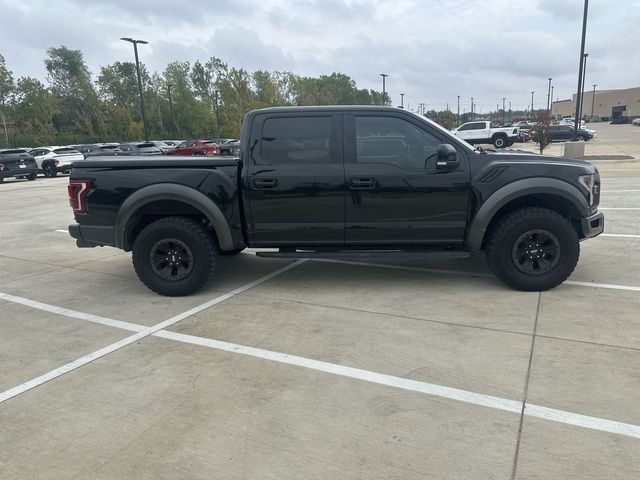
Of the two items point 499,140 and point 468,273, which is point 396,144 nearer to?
point 468,273

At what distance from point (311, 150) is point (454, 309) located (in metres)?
2.10

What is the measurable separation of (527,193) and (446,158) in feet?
2.87

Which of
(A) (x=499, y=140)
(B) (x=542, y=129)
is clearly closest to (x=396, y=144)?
(B) (x=542, y=129)

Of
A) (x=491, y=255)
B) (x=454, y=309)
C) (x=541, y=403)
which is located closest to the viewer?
(x=541, y=403)

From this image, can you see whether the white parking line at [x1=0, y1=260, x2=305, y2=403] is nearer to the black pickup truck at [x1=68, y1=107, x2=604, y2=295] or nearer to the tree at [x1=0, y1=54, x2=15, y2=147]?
the black pickup truck at [x1=68, y1=107, x2=604, y2=295]

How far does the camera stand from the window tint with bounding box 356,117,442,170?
193 inches

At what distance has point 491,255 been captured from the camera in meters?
4.98

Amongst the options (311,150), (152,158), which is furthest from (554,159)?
(152,158)

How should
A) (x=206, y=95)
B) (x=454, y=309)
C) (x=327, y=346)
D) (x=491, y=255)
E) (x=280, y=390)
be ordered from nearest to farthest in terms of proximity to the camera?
(x=280, y=390) → (x=327, y=346) → (x=454, y=309) → (x=491, y=255) → (x=206, y=95)

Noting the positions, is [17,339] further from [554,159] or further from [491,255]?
[554,159]

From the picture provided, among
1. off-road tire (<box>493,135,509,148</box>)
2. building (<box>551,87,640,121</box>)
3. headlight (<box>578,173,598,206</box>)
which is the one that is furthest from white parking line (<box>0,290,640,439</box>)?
building (<box>551,87,640,121</box>)

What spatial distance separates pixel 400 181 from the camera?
16.0 feet

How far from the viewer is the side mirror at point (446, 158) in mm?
4664

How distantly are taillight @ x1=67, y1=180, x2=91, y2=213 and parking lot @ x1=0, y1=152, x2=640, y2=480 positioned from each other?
3.29 ft
